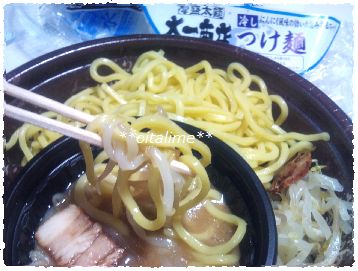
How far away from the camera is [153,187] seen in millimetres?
1029

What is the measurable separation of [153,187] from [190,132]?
29 centimetres

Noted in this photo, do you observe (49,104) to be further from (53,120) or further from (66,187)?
(66,187)

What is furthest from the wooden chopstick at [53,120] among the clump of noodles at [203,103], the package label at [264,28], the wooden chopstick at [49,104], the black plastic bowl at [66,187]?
the package label at [264,28]

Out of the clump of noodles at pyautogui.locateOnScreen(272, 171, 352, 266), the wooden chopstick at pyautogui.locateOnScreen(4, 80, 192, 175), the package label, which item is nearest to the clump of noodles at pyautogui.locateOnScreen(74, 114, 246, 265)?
the wooden chopstick at pyautogui.locateOnScreen(4, 80, 192, 175)

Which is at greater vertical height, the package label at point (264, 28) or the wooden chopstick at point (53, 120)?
the package label at point (264, 28)

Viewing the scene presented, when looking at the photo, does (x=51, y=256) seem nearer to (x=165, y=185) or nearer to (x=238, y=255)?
(x=165, y=185)

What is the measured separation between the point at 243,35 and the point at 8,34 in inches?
35.0

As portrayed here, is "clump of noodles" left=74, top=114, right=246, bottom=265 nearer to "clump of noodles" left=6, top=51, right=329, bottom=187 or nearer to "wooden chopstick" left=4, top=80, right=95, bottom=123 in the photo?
"wooden chopstick" left=4, top=80, right=95, bottom=123

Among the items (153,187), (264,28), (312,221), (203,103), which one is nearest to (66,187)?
(153,187)

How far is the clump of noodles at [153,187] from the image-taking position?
973 millimetres

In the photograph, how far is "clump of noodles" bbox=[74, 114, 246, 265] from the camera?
0.97 metres

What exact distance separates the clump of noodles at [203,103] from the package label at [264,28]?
132 mm

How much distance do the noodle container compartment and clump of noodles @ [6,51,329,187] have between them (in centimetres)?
4

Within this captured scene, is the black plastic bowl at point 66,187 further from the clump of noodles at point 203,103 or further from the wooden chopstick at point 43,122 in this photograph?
the wooden chopstick at point 43,122
